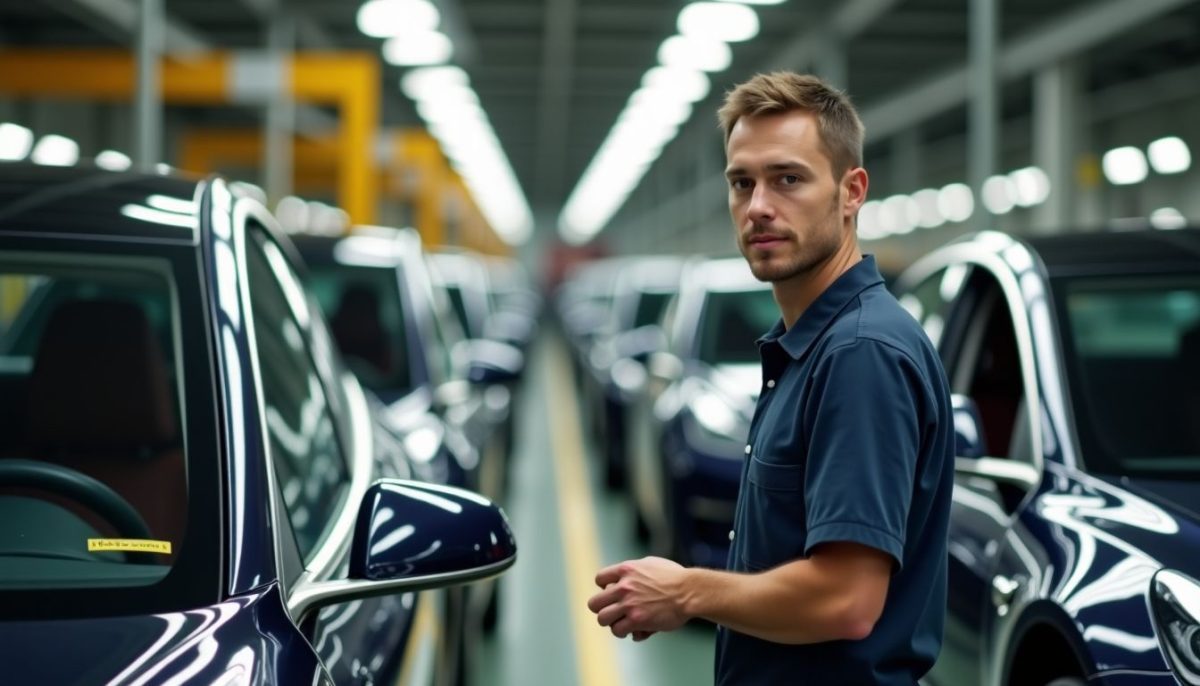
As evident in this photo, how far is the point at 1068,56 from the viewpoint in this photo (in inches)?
507

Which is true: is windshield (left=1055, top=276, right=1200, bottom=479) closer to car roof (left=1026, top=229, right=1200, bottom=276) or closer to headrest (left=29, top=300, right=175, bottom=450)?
car roof (left=1026, top=229, right=1200, bottom=276)

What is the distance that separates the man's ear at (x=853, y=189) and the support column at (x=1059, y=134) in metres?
10.8

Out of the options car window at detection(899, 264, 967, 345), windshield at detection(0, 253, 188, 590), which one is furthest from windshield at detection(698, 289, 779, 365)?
windshield at detection(0, 253, 188, 590)

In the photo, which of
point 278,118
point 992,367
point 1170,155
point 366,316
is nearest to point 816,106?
point 992,367

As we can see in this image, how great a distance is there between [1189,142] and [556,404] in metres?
14.3

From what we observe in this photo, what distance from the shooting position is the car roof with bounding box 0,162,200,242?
8.89 ft

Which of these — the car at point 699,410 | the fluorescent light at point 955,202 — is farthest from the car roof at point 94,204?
the fluorescent light at point 955,202

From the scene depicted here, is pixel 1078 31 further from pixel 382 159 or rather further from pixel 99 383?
pixel 382 159

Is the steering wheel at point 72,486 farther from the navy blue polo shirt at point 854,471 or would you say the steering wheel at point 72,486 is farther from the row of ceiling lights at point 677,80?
the row of ceiling lights at point 677,80

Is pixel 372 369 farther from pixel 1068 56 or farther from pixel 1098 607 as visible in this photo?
pixel 1068 56

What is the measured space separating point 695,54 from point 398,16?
Result: 25.3 ft

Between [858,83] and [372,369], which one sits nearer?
[372,369]

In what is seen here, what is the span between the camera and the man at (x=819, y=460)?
6.04 ft

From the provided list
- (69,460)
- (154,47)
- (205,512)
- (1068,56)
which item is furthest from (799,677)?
(1068,56)
